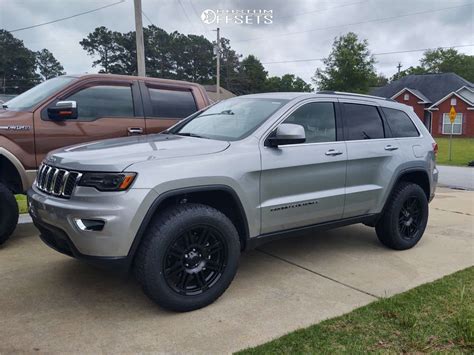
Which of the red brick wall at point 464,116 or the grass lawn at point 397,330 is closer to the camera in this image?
the grass lawn at point 397,330

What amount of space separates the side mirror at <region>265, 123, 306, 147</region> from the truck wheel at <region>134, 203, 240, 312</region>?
0.83 meters

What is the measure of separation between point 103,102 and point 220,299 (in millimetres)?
3180

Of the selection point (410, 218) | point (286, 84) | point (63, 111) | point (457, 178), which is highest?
point (286, 84)

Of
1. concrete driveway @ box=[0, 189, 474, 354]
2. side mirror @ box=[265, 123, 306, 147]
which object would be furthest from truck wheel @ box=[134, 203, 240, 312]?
side mirror @ box=[265, 123, 306, 147]

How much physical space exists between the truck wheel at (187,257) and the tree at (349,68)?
4686cm

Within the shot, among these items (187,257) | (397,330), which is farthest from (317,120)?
(397,330)

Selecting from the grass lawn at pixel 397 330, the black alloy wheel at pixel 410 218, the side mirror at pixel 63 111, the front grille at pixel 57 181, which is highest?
the side mirror at pixel 63 111

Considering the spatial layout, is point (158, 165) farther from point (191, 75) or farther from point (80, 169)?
point (191, 75)

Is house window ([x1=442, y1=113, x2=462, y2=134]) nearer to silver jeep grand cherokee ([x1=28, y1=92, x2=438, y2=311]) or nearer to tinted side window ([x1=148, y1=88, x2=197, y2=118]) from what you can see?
silver jeep grand cherokee ([x1=28, y1=92, x2=438, y2=311])

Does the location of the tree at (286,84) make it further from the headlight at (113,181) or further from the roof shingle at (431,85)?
the headlight at (113,181)

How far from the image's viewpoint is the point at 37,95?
5410 millimetres

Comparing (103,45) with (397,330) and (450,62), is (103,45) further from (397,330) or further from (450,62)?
(397,330)

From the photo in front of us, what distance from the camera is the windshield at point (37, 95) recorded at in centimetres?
524

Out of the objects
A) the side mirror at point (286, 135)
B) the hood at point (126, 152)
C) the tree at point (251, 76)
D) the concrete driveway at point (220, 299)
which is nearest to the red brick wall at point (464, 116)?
the tree at point (251, 76)
